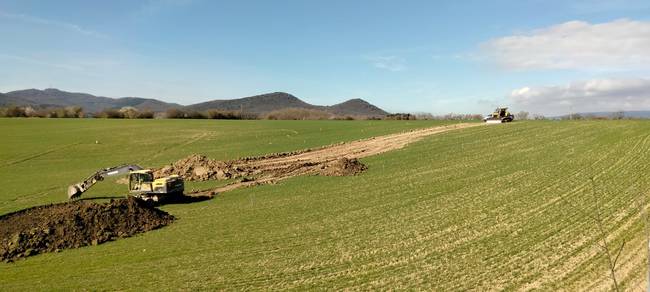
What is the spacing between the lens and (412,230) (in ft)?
57.7

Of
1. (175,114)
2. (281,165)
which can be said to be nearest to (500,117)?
(281,165)

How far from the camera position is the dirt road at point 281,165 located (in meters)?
33.6

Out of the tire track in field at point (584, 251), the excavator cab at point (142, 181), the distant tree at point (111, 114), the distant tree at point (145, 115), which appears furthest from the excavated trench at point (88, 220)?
the distant tree at point (111, 114)

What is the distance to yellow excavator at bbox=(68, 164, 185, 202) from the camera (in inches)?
1094

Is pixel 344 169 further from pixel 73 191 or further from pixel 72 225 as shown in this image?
pixel 72 225

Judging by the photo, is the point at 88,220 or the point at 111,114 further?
the point at 111,114

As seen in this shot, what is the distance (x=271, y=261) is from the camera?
1568 cm

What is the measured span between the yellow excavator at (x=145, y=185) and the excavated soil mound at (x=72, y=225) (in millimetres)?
3962

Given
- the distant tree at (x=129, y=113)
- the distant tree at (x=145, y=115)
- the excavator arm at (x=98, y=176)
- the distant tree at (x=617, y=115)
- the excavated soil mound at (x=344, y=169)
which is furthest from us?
the distant tree at (x=145, y=115)

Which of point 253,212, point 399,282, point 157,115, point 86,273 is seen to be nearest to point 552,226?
point 399,282

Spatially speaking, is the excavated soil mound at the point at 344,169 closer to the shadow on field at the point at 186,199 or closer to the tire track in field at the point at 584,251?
the shadow on field at the point at 186,199

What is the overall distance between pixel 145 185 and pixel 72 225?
25.7 ft

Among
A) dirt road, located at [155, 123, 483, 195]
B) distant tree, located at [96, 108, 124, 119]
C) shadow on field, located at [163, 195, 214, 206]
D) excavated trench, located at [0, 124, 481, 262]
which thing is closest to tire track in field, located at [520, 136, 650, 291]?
excavated trench, located at [0, 124, 481, 262]

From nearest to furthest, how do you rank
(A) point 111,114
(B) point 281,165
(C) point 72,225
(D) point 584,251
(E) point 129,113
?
(D) point 584,251, (C) point 72,225, (B) point 281,165, (A) point 111,114, (E) point 129,113
